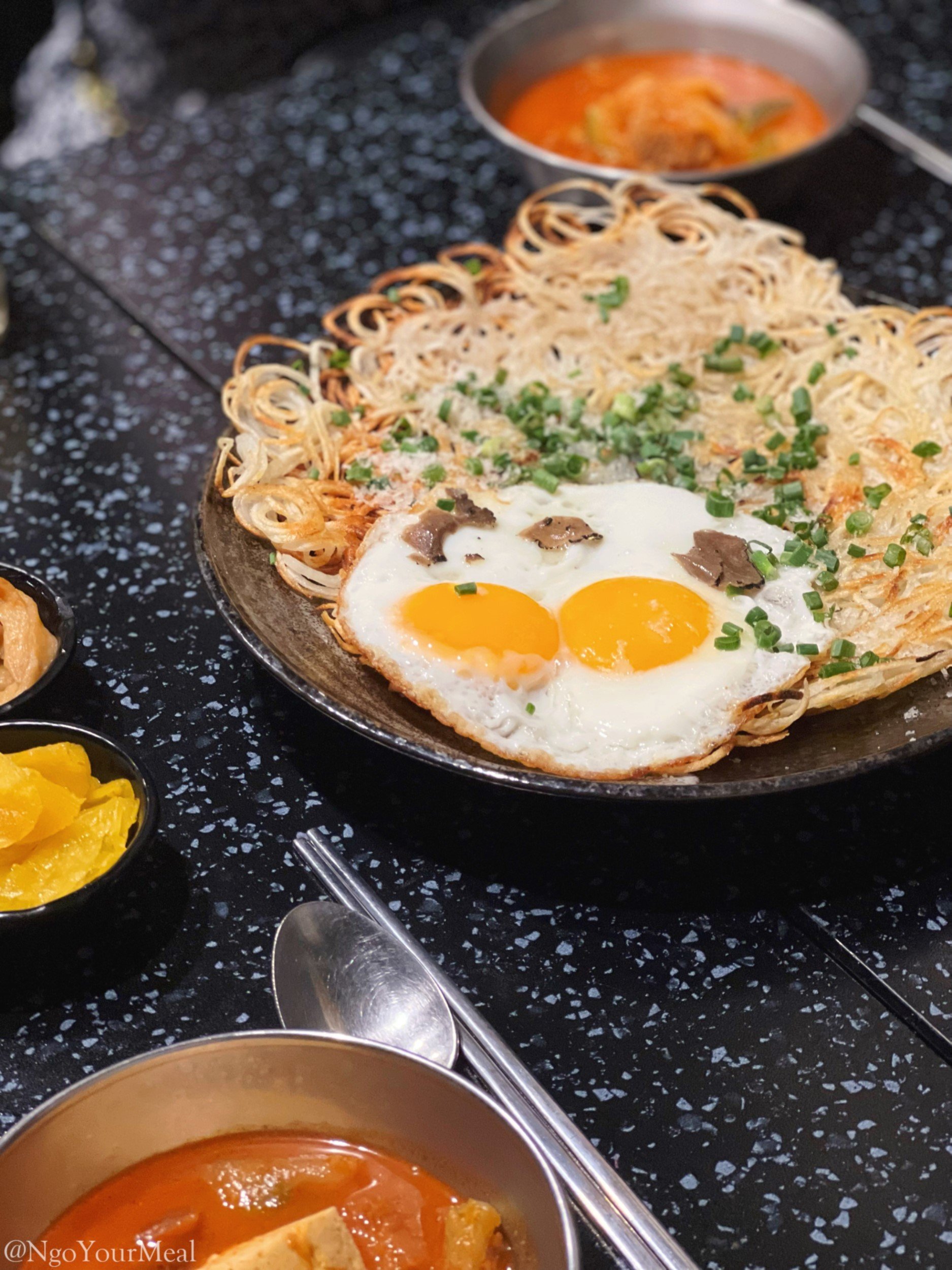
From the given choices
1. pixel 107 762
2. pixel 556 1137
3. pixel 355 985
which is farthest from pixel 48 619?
pixel 556 1137

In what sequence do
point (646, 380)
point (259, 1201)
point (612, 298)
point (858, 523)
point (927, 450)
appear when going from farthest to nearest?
point (612, 298) → point (646, 380) → point (927, 450) → point (858, 523) → point (259, 1201)

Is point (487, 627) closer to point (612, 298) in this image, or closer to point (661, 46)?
point (612, 298)

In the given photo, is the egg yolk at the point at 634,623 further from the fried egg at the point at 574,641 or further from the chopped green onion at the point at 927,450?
the chopped green onion at the point at 927,450

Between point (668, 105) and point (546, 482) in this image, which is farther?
point (668, 105)

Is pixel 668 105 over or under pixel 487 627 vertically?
over

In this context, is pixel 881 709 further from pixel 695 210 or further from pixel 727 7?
pixel 727 7

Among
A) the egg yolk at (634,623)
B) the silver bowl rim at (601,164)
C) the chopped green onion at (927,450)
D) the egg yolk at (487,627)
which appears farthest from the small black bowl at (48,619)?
the silver bowl rim at (601,164)

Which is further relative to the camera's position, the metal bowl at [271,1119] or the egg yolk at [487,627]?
the egg yolk at [487,627]
